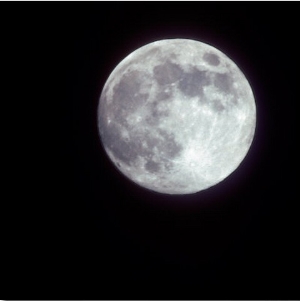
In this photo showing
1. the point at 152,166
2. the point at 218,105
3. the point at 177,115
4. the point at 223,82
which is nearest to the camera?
the point at 177,115

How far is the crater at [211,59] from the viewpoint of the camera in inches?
174

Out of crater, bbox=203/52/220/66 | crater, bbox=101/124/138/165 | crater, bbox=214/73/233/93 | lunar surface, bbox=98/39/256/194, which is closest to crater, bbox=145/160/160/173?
lunar surface, bbox=98/39/256/194

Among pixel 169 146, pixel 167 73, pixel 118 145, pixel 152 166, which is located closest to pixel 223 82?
pixel 167 73

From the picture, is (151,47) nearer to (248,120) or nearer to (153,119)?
(153,119)

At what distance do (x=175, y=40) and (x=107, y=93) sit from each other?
3.14 feet

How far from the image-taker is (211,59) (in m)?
4.46

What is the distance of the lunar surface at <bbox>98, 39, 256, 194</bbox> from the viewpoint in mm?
4176

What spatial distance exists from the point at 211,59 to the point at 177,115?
0.78m

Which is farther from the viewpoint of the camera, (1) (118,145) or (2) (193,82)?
(1) (118,145)

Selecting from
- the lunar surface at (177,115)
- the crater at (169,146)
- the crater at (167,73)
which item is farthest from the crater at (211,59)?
the crater at (169,146)

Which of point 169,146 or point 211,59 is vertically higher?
point 211,59

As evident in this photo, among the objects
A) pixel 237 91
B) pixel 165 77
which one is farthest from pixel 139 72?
pixel 237 91

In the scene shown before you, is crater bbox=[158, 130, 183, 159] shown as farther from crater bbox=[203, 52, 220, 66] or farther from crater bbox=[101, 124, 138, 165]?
crater bbox=[203, 52, 220, 66]

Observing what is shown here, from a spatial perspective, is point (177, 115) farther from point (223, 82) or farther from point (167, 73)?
point (223, 82)
